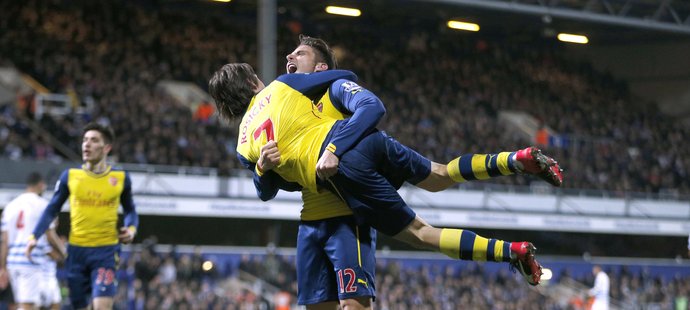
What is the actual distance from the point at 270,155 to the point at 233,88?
24.6 inches

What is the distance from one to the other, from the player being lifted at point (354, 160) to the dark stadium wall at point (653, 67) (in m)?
37.9

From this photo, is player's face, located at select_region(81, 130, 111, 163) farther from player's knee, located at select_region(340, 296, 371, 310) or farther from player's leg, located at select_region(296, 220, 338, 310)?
player's knee, located at select_region(340, 296, 371, 310)

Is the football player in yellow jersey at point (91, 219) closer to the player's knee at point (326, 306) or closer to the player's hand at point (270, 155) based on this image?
the player's knee at point (326, 306)

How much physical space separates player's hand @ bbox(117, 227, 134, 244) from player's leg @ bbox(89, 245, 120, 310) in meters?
0.11

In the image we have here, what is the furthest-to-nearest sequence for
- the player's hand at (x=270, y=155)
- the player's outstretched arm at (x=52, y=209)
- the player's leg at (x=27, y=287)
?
the player's leg at (x=27, y=287) → the player's outstretched arm at (x=52, y=209) → the player's hand at (x=270, y=155)

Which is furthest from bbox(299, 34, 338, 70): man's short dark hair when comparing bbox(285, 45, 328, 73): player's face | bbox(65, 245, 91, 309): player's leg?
bbox(65, 245, 91, 309): player's leg

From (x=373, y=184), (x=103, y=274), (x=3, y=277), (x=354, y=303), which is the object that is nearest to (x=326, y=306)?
(x=354, y=303)

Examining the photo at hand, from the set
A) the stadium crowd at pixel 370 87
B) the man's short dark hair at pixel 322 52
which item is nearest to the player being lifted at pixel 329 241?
the man's short dark hair at pixel 322 52

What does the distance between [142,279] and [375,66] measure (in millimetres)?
17101

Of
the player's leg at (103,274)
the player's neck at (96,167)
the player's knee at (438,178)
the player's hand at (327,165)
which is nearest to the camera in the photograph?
the player's hand at (327,165)

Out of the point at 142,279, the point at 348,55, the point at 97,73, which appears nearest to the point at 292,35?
the point at 348,55

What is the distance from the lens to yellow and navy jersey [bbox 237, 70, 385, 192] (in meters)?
6.21

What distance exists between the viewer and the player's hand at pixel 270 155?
612cm

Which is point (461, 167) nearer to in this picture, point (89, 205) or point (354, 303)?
point (354, 303)
